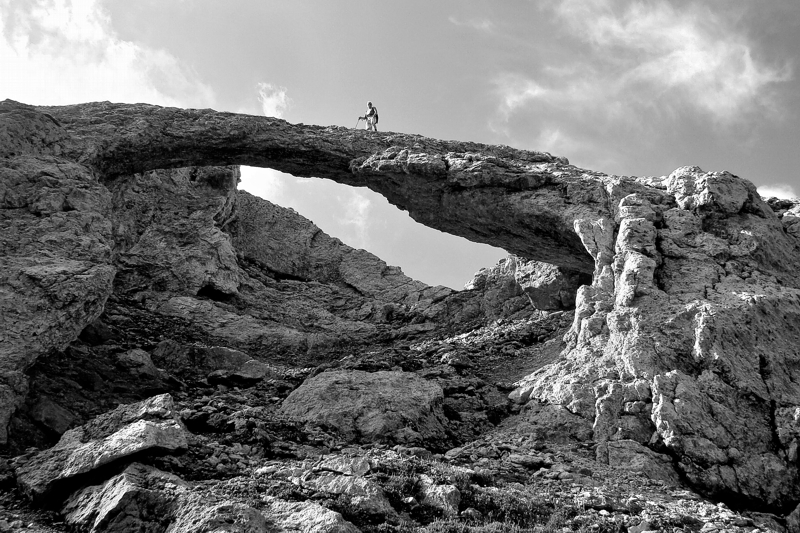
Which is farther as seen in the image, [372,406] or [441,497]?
[372,406]

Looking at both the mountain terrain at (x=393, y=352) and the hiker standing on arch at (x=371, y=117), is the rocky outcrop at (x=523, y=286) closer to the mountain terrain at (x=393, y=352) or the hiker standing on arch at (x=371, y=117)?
the mountain terrain at (x=393, y=352)

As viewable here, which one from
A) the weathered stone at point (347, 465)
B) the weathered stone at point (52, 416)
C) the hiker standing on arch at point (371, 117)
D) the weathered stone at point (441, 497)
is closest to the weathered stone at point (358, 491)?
the weathered stone at point (347, 465)

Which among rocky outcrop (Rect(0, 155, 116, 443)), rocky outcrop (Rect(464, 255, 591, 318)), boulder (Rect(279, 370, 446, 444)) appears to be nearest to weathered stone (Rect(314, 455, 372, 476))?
boulder (Rect(279, 370, 446, 444))

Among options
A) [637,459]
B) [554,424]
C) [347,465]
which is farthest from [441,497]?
[554,424]

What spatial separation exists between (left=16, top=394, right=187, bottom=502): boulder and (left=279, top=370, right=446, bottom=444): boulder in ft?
13.4

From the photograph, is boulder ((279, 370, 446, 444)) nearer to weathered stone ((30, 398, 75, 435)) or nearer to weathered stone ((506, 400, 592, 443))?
weathered stone ((506, 400, 592, 443))

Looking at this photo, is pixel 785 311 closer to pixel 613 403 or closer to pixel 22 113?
pixel 613 403

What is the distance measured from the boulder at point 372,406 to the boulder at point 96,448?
13.4 ft

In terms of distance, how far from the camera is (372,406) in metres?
18.4

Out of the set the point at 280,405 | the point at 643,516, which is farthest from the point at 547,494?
the point at 280,405

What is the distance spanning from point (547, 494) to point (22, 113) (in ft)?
68.8

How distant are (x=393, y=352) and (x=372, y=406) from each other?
6.47 meters

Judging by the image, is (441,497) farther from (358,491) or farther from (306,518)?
(306,518)

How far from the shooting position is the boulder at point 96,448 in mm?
13133
